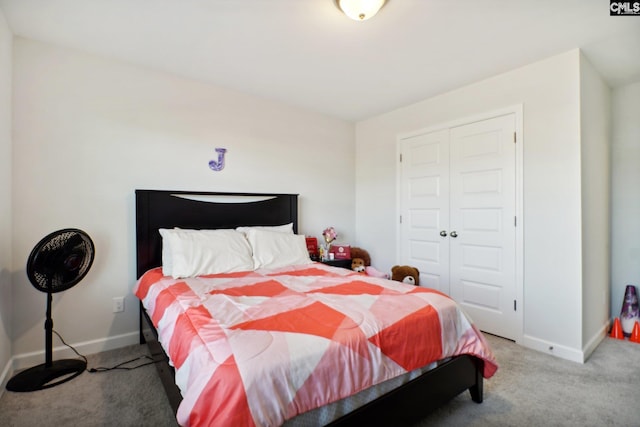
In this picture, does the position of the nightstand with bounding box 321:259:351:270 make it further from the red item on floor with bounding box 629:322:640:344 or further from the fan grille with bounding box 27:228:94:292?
the red item on floor with bounding box 629:322:640:344

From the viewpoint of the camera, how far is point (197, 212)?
281cm

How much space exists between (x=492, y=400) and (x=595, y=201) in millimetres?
1994

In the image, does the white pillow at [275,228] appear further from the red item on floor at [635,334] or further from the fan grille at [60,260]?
the red item on floor at [635,334]

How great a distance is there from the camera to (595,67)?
2580mm

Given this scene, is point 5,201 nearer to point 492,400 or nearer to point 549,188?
point 492,400

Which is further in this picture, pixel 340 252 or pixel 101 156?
pixel 340 252

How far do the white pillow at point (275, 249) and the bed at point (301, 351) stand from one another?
246 millimetres

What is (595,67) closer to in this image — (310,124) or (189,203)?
(310,124)

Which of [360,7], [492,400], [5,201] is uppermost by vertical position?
[360,7]

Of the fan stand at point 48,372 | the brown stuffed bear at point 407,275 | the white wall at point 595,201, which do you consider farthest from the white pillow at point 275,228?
the white wall at point 595,201


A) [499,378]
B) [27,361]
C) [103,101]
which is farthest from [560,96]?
[27,361]

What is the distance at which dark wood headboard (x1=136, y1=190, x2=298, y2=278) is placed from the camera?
252cm

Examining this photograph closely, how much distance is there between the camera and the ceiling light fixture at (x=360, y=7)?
1741 mm

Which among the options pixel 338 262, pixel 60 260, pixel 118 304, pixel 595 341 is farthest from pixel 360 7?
pixel 595 341
